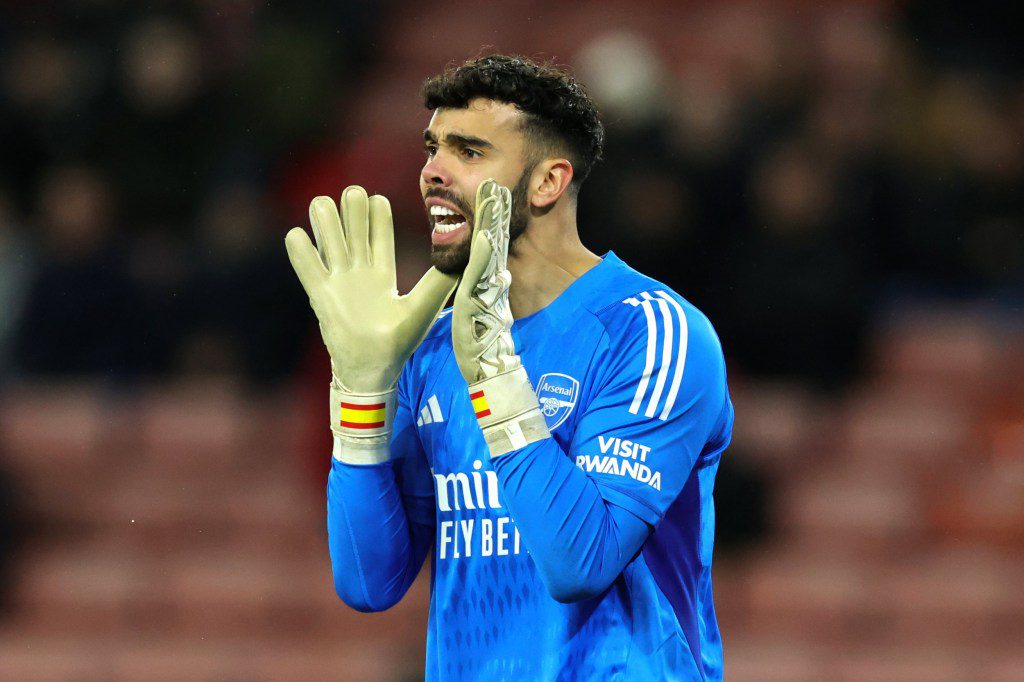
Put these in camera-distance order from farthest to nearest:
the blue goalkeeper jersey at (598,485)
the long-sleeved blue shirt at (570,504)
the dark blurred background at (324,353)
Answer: the dark blurred background at (324,353) < the blue goalkeeper jersey at (598,485) < the long-sleeved blue shirt at (570,504)

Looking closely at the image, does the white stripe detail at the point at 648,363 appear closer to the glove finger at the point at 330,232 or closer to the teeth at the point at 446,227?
the teeth at the point at 446,227

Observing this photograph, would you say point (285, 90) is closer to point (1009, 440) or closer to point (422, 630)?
point (422, 630)

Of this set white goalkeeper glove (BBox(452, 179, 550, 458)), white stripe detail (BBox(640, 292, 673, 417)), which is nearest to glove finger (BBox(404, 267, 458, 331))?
white goalkeeper glove (BBox(452, 179, 550, 458))

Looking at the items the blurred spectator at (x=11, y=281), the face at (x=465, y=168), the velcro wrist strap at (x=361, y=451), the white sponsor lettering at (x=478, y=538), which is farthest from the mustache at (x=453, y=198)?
the blurred spectator at (x=11, y=281)

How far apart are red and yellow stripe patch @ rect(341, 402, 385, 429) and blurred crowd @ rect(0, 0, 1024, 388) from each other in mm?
4084

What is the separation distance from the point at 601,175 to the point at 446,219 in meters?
4.15

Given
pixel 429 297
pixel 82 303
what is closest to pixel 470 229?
pixel 429 297

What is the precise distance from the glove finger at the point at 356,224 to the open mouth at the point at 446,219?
0.49ft

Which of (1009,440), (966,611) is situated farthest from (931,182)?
(966,611)

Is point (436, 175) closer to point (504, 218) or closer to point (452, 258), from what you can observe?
point (452, 258)

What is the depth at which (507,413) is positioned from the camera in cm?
274

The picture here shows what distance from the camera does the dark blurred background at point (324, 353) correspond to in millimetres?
7164

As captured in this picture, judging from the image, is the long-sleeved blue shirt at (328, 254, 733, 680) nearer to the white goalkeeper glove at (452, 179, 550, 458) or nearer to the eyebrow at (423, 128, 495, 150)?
the white goalkeeper glove at (452, 179, 550, 458)

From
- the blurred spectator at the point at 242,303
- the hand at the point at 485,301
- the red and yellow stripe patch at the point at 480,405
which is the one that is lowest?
the red and yellow stripe patch at the point at 480,405
